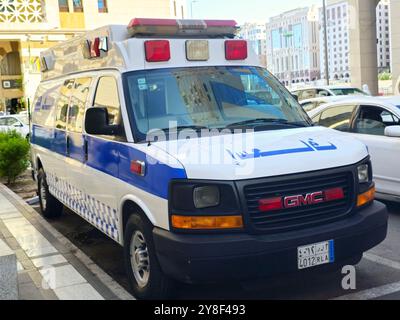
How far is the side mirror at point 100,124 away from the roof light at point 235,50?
1415 millimetres

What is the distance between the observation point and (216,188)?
3898mm

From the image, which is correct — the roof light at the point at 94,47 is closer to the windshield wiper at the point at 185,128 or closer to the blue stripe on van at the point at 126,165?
the blue stripe on van at the point at 126,165

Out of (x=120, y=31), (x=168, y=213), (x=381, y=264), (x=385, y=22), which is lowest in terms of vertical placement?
(x=381, y=264)

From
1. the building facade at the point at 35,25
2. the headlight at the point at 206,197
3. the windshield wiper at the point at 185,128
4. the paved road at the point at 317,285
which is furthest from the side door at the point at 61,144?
the building facade at the point at 35,25

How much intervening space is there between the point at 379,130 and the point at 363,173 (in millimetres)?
3050

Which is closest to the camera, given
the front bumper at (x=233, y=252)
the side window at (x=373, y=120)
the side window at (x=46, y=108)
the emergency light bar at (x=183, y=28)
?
the front bumper at (x=233, y=252)

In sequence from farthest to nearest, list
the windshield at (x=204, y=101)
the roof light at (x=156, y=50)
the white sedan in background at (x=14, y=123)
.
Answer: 1. the white sedan in background at (x=14, y=123)
2. the roof light at (x=156, y=50)
3. the windshield at (x=204, y=101)

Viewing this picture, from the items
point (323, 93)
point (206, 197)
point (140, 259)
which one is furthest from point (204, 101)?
point (323, 93)

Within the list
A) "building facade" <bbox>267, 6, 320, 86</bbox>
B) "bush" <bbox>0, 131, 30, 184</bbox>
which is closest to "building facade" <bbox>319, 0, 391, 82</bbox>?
"building facade" <bbox>267, 6, 320, 86</bbox>

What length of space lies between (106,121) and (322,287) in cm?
235

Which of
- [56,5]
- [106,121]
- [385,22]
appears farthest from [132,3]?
[106,121]

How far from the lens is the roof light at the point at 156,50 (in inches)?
198

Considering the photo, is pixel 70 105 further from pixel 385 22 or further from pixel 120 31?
pixel 385 22

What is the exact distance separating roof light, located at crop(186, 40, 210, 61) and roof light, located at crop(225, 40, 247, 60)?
225mm
